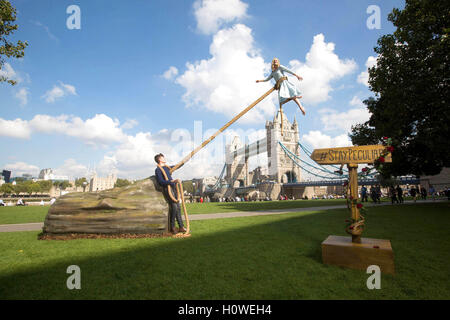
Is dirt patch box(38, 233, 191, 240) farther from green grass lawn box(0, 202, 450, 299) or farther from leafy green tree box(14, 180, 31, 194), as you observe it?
leafy green tree box(14, 180, 31, 194)

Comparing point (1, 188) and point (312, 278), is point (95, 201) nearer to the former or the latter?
point (312, 278)

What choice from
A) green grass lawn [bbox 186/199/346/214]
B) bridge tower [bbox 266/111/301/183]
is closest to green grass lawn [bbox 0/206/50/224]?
green grass lawn [bbox 186/199/346/214]

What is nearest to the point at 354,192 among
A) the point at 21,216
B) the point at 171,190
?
the point at 171,190

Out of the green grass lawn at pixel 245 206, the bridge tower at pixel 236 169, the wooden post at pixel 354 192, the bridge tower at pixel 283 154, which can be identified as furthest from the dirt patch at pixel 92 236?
the bridge tower at pixel 236 169

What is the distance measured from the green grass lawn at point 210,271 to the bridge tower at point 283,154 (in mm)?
66595

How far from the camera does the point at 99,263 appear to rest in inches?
159

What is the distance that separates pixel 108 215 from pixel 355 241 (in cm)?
583

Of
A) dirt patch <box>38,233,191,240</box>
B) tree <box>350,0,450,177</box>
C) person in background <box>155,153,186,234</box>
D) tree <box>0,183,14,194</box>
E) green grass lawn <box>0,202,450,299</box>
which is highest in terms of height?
tree <box>350,0,450,177</box>

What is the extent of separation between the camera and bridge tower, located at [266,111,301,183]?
242 feet

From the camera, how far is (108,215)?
6.38m

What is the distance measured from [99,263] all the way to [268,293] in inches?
115

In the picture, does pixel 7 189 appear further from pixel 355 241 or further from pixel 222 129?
pixel 355 241

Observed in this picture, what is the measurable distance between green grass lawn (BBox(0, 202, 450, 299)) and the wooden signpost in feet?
0.60
